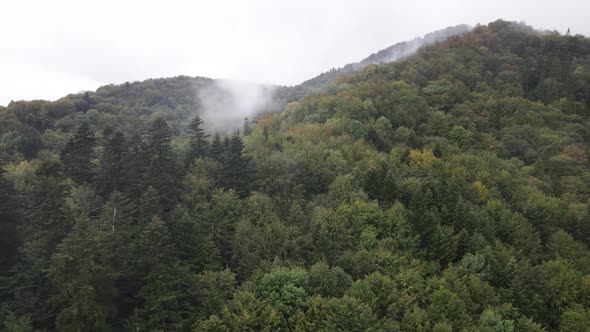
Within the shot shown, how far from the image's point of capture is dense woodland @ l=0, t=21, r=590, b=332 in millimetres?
35438

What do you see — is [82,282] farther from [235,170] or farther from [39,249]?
[235,170]

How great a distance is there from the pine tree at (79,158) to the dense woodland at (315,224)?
0.19 m

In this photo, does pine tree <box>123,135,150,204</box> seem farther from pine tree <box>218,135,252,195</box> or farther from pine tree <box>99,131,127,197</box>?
pine tree <box>218,135,252,195</box>

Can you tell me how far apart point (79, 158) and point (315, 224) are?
29084mm

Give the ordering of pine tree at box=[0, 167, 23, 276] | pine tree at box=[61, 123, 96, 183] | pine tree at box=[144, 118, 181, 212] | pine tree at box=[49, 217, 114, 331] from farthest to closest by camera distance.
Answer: pine tree at box=[61, 123, 96, 183]
pine tree at box=[144, 118, 181, 212]
pine tree at box=[0, 167, 23, 276]
pine tree at box=[49, 217, 114, 331]

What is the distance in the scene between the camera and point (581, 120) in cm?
8894

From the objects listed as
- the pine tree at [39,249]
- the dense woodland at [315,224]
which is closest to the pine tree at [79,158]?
the dense woodland at [315,224]

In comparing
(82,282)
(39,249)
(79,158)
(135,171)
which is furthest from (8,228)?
(79,158)

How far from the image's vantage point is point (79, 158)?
50.8 metres

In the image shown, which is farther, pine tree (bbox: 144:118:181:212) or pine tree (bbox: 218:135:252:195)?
Answer: pine tree (bbox: 218:135:252:195)

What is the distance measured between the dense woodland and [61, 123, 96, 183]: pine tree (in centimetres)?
19

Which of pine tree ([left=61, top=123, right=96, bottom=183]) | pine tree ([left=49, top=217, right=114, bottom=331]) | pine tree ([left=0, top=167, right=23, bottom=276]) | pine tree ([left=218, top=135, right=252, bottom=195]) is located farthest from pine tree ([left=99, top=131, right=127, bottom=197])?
pine tree ([left=49, top=217, right=114, bottom=331])

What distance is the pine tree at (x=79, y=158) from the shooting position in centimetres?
5034

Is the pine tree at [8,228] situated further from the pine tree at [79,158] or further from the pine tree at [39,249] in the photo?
the pine tree at [79,158]
